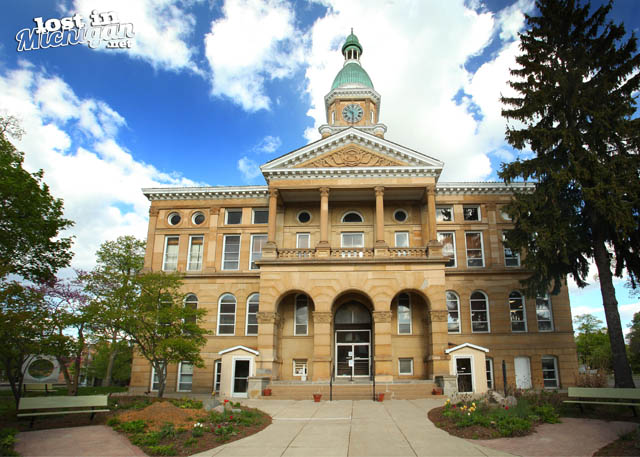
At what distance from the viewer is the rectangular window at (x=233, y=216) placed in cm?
3425

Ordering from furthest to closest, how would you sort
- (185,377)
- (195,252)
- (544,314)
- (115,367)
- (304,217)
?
(115,367) < (195,252) < (304,217) < (544,314) < (185,377)

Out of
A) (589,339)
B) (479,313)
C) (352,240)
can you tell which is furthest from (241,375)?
(589,339)

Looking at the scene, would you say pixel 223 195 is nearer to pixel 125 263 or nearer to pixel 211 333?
pixel 211 333

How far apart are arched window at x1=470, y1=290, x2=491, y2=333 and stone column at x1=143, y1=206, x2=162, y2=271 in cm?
2323

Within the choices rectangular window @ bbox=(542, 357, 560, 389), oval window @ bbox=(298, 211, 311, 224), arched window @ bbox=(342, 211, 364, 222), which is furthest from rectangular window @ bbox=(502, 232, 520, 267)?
oval window @ bbox=(298, 211, 311, 224)

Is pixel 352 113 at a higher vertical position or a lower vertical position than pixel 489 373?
higher

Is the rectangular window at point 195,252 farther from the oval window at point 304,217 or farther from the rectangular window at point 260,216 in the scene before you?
the oval window at point 304,217

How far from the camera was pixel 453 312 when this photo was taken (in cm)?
3120

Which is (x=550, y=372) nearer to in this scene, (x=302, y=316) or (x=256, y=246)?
→ (x=302, y=316)

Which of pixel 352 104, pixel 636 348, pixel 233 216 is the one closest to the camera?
pixel 233 216

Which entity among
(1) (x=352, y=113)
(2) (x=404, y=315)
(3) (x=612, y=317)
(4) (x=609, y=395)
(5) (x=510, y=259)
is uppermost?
(1) (x=352, y=113)

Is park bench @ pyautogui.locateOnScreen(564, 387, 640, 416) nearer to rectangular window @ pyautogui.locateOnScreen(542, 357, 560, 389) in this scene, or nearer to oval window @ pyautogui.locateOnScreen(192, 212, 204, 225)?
rectangular window @ pyautogui.locateOnScreen(542, 357, 560, 389)

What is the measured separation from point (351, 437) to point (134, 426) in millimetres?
6348

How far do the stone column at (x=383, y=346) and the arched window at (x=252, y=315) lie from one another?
9203 millimetres
